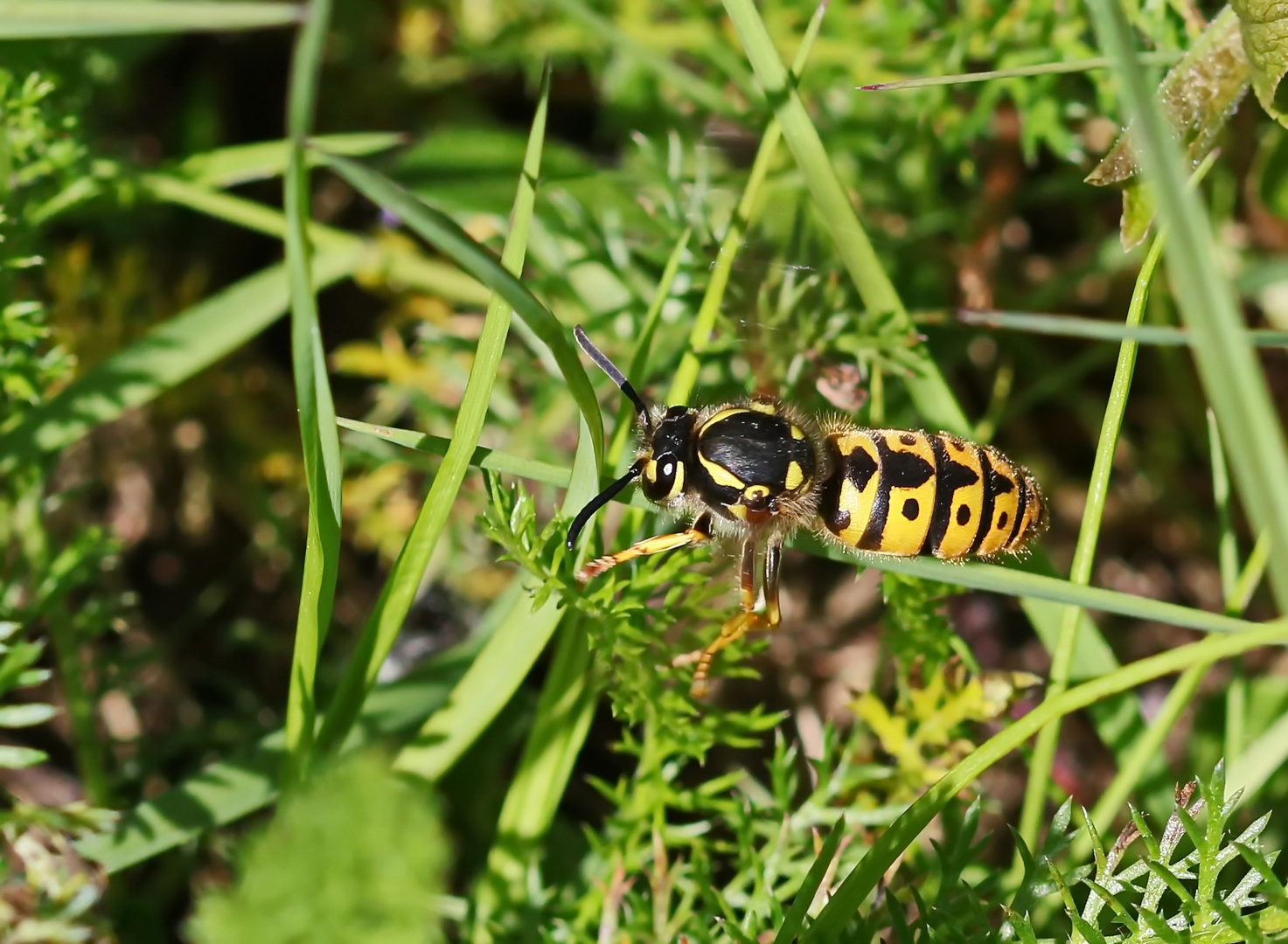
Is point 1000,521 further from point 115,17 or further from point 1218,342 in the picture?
point 115,17

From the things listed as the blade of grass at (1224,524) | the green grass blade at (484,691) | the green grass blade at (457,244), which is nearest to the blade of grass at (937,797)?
the blade of grass at (1224,524)

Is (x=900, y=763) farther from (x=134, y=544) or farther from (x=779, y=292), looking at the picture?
(x=134, y=544)

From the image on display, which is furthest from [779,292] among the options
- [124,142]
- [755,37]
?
[124,142]

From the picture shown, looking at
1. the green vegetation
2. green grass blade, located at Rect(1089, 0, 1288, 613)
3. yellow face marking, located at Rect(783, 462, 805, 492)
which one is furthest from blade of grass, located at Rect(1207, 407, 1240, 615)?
green grass blade, located at Rect(1089, 0, 1288, 613)

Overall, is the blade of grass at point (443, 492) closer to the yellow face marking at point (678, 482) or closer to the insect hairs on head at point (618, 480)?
the insect hairs on head at point (618, 480)

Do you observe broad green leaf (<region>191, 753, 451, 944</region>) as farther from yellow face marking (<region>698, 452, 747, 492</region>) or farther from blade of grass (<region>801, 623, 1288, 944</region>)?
yellow face marking (<region>698, 452, 747, 492</region>)

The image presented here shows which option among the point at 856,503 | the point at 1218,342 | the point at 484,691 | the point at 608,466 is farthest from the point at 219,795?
the point at 1218,342
